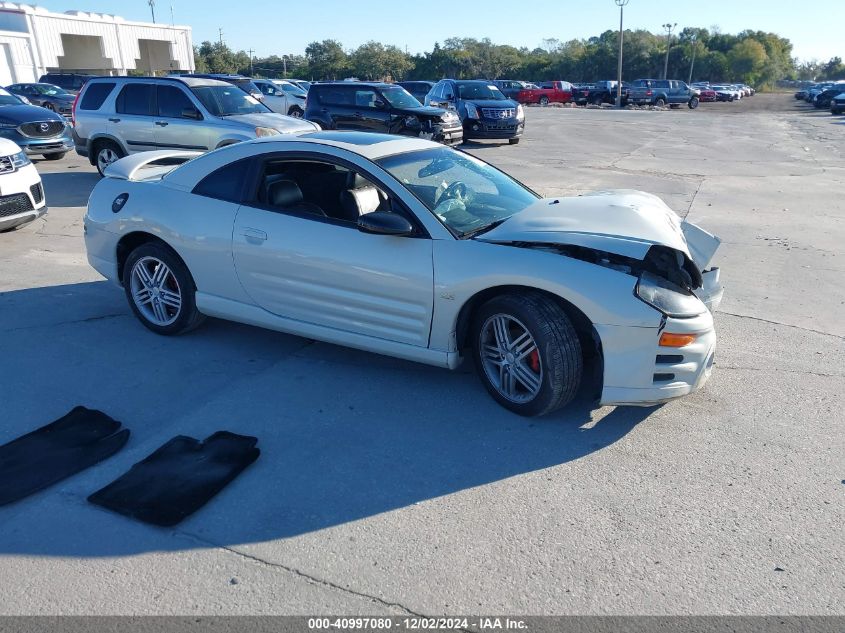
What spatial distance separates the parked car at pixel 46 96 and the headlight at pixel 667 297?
84.7 feet

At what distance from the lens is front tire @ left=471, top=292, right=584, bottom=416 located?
3.95m

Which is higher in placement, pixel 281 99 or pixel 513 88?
pixel 281 99

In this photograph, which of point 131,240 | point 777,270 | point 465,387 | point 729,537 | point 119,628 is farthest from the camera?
point 777,270

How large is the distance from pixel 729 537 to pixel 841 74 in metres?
127

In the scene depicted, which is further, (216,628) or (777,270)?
(777,270)

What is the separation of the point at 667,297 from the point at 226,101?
10.4 metres

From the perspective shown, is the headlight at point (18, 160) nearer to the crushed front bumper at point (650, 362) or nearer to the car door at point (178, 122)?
the car door at point (178, 122)

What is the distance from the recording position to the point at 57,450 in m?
3.81

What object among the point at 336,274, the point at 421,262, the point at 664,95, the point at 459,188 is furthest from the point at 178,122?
the point at 664,95

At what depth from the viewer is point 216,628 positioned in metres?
2.65

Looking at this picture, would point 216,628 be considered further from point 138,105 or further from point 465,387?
point 138,105

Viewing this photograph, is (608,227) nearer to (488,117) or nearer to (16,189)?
(16,189)

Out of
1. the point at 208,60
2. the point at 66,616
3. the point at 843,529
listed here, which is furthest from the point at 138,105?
the point at 208,60

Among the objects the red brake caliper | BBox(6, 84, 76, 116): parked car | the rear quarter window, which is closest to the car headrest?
the red brake caliper
